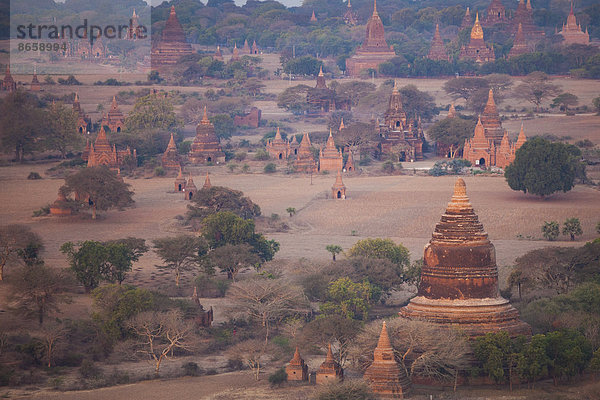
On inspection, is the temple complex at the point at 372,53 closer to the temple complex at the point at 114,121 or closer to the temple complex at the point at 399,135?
the temple complex at the point at 114,121

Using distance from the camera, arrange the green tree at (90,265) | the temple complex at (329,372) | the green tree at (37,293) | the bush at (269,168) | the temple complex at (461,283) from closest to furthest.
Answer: the temple complex at (329,372) < the temple complex at (461,283) < the green tree at (37,293) < the green tree at (90,265) < the bush at (269,168)

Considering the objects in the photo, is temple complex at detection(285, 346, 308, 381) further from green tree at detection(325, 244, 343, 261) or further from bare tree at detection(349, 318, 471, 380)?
green tree at detection(325, 244, 343, 261)

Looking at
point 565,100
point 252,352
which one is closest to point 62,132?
point 565,100

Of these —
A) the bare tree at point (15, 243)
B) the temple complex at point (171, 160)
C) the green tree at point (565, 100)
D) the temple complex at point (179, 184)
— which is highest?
the green tree at point (565, 100)

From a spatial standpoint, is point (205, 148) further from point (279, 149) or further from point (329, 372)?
point (329, 372)

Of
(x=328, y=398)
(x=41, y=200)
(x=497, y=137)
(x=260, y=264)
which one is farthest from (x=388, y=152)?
(x=328, y=398)

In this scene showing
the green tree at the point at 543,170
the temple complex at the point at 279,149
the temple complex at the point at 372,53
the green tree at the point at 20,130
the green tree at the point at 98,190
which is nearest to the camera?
the green tree at the point at 98,190

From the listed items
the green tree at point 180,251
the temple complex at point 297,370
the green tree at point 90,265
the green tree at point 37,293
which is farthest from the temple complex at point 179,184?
the temple complex at point 297,370
